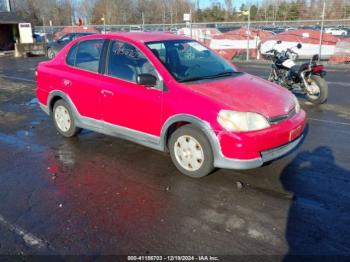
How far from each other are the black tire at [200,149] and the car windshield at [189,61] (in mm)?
689

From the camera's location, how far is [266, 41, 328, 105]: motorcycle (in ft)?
28.7

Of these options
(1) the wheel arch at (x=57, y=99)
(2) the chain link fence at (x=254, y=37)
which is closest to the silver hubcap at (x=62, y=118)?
(1) the wheel arch at (x=57, y=99)

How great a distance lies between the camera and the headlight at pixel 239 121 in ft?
13.7

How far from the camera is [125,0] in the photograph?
67.6 m

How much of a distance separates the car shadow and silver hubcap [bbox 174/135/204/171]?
1052mm

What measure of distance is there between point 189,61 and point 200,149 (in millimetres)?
1444

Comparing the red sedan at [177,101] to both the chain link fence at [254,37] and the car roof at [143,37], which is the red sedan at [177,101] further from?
the chain link fence at [254,37]

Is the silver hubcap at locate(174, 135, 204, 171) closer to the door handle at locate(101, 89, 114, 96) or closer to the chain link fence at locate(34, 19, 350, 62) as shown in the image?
the door handle at locate(101, 89, 114, 96)

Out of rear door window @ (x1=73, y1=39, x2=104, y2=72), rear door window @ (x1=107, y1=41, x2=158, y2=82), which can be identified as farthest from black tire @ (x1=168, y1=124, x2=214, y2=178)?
rear door window @ (x1=73, y1=39, x2=104, y2=72)

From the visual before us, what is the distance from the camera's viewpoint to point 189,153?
461cm

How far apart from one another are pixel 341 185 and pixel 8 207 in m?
3.79

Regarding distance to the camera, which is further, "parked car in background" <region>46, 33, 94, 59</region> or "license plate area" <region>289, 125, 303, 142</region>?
"parked car in background" <region>46, 33, 94, 59</region>

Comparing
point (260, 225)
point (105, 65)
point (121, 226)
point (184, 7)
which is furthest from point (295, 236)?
point (184, 7)

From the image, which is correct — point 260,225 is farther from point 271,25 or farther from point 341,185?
point 271,25
